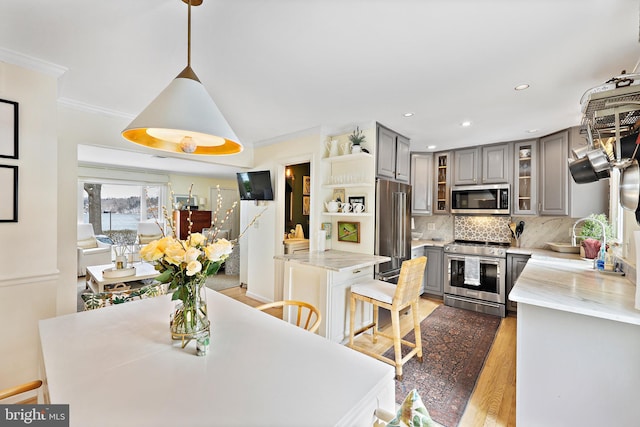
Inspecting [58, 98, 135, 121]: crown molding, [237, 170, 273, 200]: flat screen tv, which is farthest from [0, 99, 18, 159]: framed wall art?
[237, 170, 273, 200]: flat screen tv

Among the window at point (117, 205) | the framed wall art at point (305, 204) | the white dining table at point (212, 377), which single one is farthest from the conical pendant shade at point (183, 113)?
the window at point (117, 205)

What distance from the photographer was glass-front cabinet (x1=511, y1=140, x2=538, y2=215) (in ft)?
12.1

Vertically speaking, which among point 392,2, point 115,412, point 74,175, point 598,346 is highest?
point 392,2

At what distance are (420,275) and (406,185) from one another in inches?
58.2

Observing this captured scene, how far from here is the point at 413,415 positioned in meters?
0.63

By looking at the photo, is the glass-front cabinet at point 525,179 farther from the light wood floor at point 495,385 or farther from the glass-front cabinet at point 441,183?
the light wood floor at point 495,385

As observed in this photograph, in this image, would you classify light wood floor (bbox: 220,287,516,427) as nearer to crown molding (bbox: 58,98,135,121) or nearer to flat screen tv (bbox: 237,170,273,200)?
flat screen tv (bbox: 237,170,273,200)

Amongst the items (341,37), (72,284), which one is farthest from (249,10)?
(72,284)

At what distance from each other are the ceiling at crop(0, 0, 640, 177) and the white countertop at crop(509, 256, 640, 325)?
151cm

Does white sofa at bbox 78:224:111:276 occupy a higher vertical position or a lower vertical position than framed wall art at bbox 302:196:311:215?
lower

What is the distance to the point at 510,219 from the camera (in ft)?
13.6

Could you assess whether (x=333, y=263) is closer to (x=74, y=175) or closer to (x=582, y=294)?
(x=582, y=294)

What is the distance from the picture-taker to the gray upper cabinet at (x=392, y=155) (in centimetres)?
318

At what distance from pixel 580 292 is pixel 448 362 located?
125 centimetres
